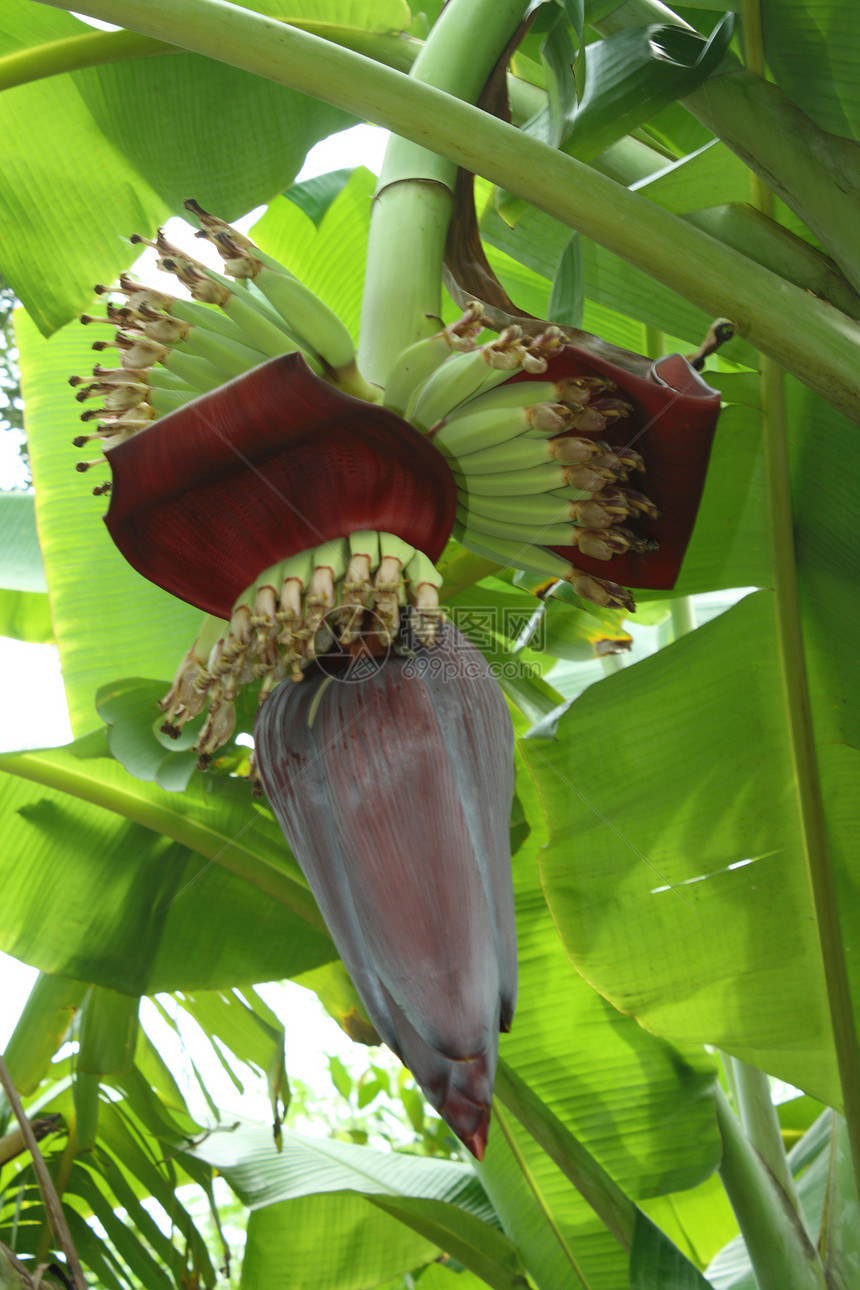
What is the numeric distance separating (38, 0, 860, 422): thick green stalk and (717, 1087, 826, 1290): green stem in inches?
30.9

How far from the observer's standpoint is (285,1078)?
1013 mm

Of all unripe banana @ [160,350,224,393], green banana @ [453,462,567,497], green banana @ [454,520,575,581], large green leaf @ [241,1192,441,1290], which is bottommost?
large green leaf @ [241,1192,441,1290]

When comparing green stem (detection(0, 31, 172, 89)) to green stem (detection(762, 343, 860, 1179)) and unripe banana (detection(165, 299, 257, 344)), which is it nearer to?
unripe banana (detection(165, 299, 257, 344))

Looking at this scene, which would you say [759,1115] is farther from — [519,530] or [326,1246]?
[519,530]

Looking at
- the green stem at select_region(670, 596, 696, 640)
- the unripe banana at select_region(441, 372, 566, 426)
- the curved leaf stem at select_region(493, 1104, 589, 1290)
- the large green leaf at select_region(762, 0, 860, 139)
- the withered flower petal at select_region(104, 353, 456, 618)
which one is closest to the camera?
the withered flower petal at select_region(104, 353, 456, 618)

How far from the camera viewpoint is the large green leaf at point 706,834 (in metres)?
0.87

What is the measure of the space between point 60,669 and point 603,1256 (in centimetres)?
90

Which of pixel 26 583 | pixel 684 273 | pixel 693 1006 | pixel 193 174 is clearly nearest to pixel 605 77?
pixel 684 273

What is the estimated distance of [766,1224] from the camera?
903mm

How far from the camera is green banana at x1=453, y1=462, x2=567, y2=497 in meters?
0.51

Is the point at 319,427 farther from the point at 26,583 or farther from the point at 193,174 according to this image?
the point at 26,583

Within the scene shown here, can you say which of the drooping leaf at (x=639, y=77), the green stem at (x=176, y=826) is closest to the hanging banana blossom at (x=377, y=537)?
the drooping leaf at (x=639, y=77)

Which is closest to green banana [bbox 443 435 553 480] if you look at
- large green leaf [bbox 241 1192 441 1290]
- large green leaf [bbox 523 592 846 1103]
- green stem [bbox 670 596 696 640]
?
large green leaf [bbox 523 592 846 1103]

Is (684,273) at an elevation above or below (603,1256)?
above
